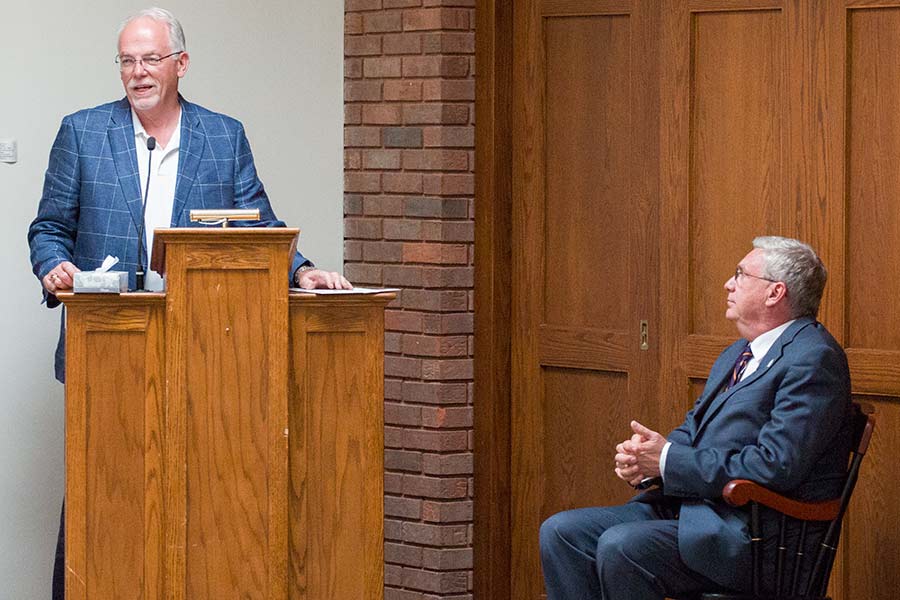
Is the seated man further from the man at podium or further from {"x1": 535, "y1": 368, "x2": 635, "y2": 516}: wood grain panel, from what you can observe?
the man at podium

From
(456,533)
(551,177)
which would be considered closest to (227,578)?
(456,533)

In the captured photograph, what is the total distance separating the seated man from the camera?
3.54m

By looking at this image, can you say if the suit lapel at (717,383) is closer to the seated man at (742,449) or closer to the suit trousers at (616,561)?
the seated man at (742,449)

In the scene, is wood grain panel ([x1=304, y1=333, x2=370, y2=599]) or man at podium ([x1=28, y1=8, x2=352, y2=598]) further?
man at podium ([x1=28, y1=8, x2=352, y2=598])

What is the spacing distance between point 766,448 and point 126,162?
186 cm

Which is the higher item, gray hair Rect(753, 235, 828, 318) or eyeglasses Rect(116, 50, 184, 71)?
eyeglasses Rect(116, 50, 184, 71)

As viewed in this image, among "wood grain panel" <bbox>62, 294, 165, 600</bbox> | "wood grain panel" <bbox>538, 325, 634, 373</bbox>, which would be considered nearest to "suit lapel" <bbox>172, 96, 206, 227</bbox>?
"wood grain panel" <bbox>62, 294, 165, 600</bbox>

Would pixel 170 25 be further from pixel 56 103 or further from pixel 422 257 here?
Result: pixel 422 257

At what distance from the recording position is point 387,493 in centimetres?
494

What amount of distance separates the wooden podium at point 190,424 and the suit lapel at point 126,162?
756 mm

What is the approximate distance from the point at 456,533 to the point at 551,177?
1.25m

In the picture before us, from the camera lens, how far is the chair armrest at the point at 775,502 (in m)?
3.50

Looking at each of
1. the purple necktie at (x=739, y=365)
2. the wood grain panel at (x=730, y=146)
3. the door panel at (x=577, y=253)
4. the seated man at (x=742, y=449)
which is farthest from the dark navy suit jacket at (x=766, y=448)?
the door panel at (x=577, y=253)

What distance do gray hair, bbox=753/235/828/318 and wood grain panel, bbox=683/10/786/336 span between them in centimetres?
60
